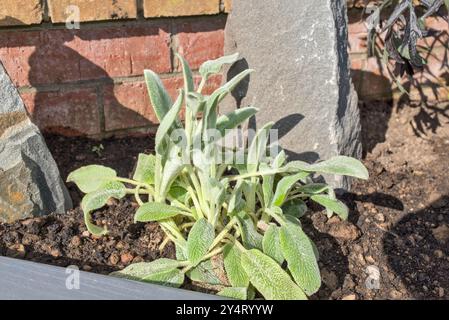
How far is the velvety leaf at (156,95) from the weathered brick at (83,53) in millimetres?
337

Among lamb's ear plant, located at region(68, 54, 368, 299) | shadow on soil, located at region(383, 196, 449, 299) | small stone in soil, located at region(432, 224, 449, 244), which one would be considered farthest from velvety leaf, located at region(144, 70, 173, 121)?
small stone in soil, located at region(432, 224, 449, 244)

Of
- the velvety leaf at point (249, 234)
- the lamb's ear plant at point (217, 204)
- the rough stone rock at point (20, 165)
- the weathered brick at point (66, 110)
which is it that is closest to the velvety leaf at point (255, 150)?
the lamb's ear plant at point (217, 204)

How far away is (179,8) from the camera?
1.48 meters

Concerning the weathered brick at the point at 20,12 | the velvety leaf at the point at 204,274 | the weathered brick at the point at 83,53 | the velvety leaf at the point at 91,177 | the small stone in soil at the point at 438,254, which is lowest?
the small stone in soil at the point at 438,254

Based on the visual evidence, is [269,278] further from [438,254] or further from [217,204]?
[438,254]

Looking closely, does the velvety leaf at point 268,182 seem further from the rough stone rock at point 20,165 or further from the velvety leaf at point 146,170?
the rough stone rock at point 20,165

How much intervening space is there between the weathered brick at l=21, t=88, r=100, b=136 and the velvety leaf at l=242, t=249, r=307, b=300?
2.20 feet

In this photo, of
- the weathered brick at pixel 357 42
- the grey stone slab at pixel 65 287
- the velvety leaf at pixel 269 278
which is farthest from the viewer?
the weathered brick at pixel 357 42

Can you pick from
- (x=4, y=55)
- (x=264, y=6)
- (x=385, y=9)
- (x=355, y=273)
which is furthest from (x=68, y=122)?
(x=385, y=9)

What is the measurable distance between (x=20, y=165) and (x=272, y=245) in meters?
0.54

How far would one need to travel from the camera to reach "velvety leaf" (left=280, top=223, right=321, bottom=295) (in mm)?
1013

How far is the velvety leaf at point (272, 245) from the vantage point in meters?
1.09

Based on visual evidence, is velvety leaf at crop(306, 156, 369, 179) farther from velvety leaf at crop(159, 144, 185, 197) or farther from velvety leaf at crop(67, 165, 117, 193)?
velvety leaf at crop(67, 165, 117, 193)

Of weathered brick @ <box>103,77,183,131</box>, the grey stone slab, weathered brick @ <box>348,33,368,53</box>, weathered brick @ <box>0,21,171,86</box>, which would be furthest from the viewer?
weathered brick @ <box>348,33,368,53</box>
